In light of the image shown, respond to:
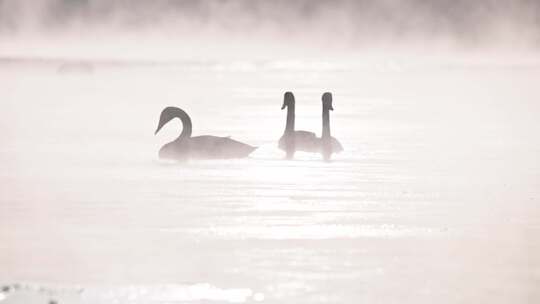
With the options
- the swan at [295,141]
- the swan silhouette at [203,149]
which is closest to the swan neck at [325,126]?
the swan at [295,141]

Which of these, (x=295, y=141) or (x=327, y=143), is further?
(x=295, y=141)

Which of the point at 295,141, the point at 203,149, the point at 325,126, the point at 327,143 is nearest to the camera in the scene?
the point at 203,149

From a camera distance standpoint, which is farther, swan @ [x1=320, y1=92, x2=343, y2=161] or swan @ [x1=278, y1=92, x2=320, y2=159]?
swan @ [x1=278, y1=92, x2=320, y2=159]

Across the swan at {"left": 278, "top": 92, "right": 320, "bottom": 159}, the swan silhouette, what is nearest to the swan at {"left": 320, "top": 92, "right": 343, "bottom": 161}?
the swan at {"left": 278, "top": 92, "right": 320, "bottom": 159}

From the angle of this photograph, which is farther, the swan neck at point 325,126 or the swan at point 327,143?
the swan neck at point 325,126

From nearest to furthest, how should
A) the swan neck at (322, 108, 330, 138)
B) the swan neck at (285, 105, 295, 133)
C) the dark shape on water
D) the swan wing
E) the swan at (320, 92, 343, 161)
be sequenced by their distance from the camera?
the swan wing < the swan at (320, 92, 343, 161) < the dark shape on water < the swan neck at (322, 108, 330, 138) < the swan neck at (285, 105, 295, 133)

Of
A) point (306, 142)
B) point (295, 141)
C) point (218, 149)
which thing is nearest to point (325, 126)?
point (306, 142)

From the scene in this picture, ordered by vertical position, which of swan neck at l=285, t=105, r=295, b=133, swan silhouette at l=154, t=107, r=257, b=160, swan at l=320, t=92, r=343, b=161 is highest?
swan neck at l=285, t=105, r=295, b=133

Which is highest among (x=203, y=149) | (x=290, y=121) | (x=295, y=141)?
(x=290, y=121)

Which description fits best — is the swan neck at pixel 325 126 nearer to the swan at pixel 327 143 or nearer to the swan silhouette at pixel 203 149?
the swan at pixel 327 143

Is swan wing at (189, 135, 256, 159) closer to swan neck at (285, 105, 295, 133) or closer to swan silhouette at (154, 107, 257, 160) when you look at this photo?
swan silhouette at (154, 107, 257, 160)

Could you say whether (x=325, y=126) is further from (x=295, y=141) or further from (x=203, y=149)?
(x=203, y=149)

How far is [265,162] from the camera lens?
96.6 ft

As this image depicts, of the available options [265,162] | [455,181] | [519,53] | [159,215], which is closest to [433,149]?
[265,162]
